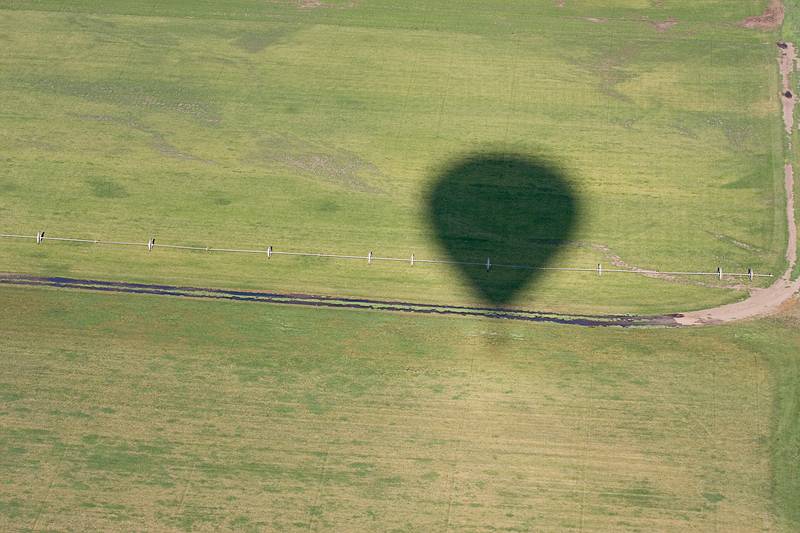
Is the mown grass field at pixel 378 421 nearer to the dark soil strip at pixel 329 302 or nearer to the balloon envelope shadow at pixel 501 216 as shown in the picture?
the dark soil strip at pixel 329 302

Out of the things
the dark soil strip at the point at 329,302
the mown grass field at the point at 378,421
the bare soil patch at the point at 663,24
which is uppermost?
the bare soil patch at the point at 663,24

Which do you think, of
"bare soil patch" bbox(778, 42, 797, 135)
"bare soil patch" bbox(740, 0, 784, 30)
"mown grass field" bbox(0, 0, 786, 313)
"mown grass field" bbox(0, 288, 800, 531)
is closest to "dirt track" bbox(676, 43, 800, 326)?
"mown grass field" bbox(0, 0, 786, 313)

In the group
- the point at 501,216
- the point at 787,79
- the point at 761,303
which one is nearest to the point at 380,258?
the point at 501,216

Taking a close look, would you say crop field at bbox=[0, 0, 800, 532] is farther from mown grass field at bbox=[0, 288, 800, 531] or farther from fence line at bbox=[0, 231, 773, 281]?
fence line at bbox=[0, 231, 773, 281]

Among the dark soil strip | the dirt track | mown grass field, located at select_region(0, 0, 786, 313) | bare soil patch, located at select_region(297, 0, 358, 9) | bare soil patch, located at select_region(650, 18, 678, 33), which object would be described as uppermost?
bare soil patch, located at select_region(650, 18, 678, 33)

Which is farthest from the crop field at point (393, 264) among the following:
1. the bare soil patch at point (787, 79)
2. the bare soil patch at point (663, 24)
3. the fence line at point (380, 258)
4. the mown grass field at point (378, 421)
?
the bare soil patch at point (787, 79)

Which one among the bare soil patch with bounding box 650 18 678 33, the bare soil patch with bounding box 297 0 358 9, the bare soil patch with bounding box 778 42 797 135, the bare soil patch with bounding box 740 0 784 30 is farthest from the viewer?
the bare soil patch with bounding box 297 0 358 9

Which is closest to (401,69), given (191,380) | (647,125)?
(647,125)
